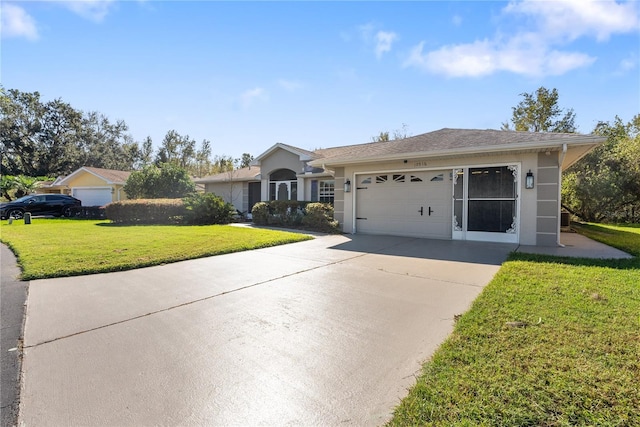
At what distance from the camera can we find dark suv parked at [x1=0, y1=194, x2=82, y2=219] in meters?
→ 19.1

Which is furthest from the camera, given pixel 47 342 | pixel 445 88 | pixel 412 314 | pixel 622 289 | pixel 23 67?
pixel 445 88

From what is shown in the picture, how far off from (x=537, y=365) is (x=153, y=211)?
54.4 feet

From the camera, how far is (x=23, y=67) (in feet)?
37.7

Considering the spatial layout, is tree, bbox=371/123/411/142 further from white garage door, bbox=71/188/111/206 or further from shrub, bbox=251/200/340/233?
white garage door, bbox=71/188/111/206

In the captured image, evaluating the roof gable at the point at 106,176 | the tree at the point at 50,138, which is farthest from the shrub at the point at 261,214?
the tree at the point at 50,138

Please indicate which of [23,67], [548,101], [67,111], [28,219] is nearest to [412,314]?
[23,67]

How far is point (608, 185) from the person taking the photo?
58.9ft

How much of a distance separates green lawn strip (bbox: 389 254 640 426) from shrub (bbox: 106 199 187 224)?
14.7 m

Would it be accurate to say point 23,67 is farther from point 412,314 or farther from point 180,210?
point 412,314

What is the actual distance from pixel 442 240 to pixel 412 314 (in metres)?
6.56

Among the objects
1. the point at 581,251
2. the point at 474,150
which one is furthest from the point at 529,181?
the point at 581,251

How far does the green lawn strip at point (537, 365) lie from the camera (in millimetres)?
1935

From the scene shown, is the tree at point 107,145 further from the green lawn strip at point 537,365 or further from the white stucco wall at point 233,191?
the green lawn strip at point 537,365

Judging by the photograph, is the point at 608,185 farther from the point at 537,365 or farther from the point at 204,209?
the point at 204,209
